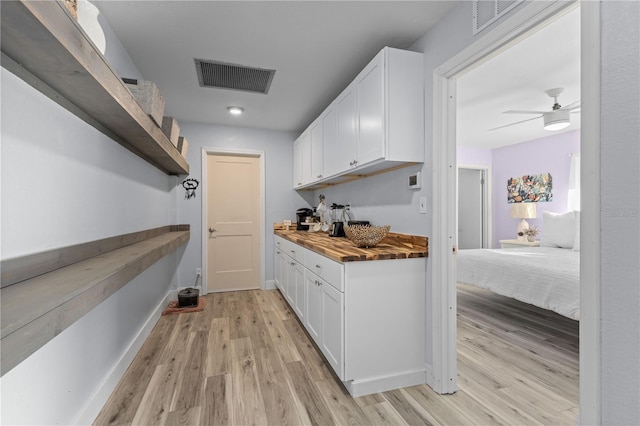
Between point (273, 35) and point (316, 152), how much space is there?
148cm

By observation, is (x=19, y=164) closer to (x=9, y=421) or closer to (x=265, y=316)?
(x=9, y=421)

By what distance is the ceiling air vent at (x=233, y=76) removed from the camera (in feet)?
8.57

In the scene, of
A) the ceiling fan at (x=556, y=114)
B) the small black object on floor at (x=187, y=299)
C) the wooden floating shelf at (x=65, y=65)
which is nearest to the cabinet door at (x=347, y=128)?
the wooden floating shelf at (x=65, y=65)

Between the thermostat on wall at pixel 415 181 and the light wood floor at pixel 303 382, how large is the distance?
1372 mm

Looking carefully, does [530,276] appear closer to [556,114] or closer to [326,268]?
[556,114]

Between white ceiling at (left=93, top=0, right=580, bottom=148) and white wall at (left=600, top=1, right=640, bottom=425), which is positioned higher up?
white ceiling at (left=93, top=0, right=580, bottom=148)

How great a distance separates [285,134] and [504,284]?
3.46 metres

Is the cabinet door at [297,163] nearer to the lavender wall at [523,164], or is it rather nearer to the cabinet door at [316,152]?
the cabinet door at [316,152]

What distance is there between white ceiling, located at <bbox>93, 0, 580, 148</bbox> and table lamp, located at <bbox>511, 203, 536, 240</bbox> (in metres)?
1.96

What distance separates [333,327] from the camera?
2.07 metres

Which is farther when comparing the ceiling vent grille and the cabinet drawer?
the cabinet drawer

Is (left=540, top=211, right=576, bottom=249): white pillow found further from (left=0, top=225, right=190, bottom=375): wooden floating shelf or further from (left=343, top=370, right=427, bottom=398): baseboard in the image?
(left=0, top=225, right=190, bottom=375): wooden floating shelf

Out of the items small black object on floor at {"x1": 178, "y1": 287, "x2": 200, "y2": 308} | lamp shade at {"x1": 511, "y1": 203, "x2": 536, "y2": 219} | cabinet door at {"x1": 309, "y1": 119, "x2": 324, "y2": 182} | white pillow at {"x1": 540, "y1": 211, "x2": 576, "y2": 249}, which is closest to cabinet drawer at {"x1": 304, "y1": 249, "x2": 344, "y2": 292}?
cabinet door at {"x1": 309, "y1": 119, "x2": 324, "y2": 182}

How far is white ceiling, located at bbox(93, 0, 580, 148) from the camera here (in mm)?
1891
